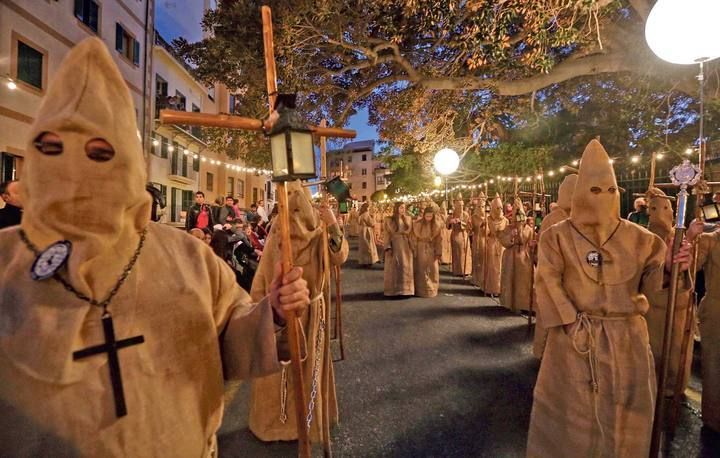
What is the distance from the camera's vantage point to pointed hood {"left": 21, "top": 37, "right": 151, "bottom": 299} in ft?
3.85

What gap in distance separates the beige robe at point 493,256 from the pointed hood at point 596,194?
6439 millimetres

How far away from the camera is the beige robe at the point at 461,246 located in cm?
1203

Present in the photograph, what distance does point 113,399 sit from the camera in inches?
48.3

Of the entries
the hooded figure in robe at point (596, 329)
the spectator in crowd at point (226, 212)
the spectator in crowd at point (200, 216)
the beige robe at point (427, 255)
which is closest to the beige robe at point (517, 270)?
the beige robe at point (427, 255)

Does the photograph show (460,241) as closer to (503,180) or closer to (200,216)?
(503,180)

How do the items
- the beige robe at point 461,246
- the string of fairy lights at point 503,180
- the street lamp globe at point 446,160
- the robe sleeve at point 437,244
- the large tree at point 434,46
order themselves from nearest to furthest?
the large tree at point 434,46 < the string of fairy lights at point 503,180 < the street lamp globe at point 446,160 < the robe sleeve at point 437,244 < the beige robe at point 461,246

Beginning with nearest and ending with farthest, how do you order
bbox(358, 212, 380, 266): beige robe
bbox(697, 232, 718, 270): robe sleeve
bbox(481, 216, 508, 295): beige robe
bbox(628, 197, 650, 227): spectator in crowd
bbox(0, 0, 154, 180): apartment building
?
bbox(697, 232, 718, 270): robe sleeve, bbox(628, 197, 650, 227): spectator in crowd, bbox(481, 216, 508, 295): beige robe, bbox(0, 0, 154, 180): apartment building, bbox(358, 212, 380, 266): beige robe

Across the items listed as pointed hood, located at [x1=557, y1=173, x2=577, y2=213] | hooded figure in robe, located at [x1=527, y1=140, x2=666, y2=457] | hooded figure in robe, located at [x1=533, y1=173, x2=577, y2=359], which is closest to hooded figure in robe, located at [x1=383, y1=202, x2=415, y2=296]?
hooded figure in robe, located at [x1=533, y1=173, x2=577, y2=359]

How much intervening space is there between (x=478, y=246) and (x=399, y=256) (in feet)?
8.49

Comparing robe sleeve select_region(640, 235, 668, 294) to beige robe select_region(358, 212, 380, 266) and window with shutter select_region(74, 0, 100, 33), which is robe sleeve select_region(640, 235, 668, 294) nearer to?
beige robe select_region(358, 212, 380, 266)

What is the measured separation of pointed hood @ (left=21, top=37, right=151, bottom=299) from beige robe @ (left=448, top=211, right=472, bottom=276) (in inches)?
447

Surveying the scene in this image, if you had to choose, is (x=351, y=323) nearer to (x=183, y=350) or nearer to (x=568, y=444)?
(x=568, y=444)

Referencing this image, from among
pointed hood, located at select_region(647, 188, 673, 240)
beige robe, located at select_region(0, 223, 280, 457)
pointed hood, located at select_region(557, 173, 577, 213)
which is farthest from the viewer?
pointed hood, located at select_region(557, 173, 577, 213)

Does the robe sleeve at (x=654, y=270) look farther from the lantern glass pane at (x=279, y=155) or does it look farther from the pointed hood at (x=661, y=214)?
the lantern glass pane at (x=279, y=155)
